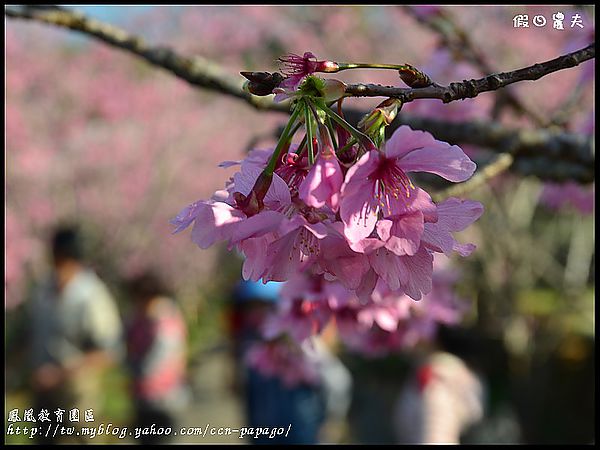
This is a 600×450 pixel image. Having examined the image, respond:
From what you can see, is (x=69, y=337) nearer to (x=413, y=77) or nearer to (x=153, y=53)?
(x=153, y=53)

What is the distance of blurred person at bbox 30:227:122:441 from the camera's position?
391 cm

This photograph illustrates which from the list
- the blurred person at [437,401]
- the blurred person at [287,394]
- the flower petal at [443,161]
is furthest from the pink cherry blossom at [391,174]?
the blurred person at [287,394]

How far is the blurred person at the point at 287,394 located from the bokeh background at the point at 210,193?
1.40m

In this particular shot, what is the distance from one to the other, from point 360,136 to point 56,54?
10.1 meters

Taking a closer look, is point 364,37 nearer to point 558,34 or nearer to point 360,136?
A: point 558,34

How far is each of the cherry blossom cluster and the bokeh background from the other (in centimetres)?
380

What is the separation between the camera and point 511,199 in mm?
6422

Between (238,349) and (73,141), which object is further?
(73,141)

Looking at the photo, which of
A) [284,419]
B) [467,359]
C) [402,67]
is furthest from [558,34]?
[402,67]

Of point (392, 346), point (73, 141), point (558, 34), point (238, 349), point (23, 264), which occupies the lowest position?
point (23, 264)

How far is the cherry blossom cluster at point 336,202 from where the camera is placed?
0.78 m

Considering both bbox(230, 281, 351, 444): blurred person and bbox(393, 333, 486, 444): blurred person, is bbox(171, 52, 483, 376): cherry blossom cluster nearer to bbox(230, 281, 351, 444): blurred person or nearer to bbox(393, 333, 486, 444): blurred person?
bbox(393, 333, 486, 444): blurred person

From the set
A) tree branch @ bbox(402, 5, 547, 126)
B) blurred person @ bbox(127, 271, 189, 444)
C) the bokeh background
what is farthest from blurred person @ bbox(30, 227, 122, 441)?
tree branch @ bbox(402, 5, 547, 126)

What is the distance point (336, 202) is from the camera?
786 millimetres
